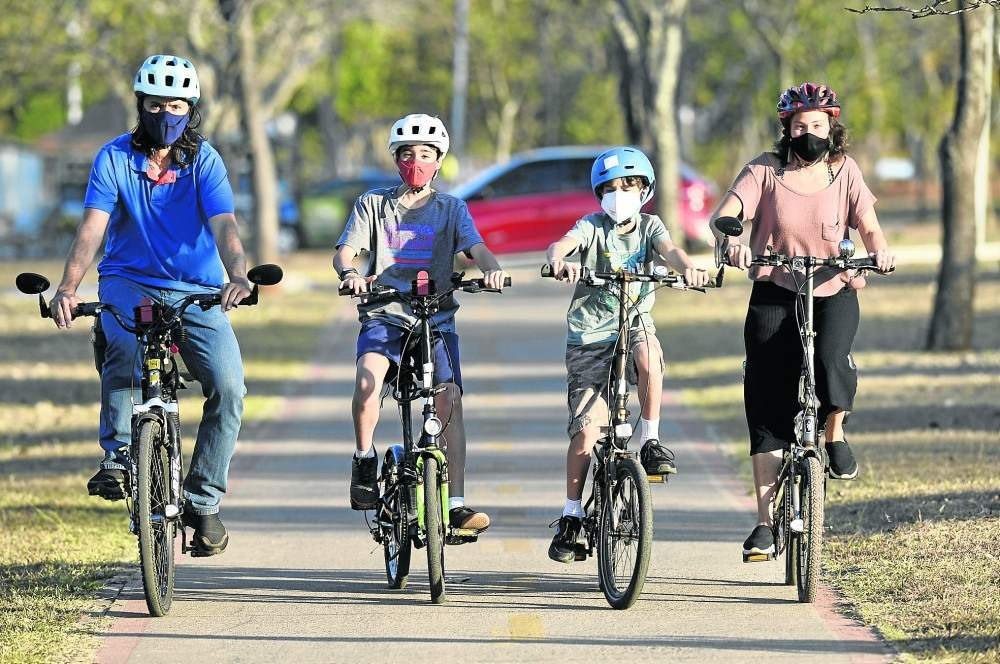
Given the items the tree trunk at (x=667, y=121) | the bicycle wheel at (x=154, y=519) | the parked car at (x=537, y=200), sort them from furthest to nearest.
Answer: the parked car at (x=537, y=200) → the tree trunk at (x=667, y=121) → the bicycle wheel at (x=154, y=519)

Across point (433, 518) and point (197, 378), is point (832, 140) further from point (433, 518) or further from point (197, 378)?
point (197, 378)

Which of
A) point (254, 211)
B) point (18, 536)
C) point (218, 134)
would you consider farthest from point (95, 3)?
point (18, 536)

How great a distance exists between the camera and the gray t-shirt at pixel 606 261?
7734 millimetres

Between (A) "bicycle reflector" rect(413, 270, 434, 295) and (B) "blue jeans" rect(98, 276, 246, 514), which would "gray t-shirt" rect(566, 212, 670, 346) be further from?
(B) "blue jeans" rect(98, 276, 246, 514)

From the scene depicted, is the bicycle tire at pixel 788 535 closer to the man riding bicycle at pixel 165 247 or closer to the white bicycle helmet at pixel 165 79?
the man riding bicycle at pixel 165 247

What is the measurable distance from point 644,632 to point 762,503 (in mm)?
1121

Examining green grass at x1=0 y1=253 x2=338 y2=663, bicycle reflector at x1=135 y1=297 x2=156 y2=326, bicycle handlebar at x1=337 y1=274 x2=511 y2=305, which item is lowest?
green grass at x1=0 y1=253 x2=338 y2=663

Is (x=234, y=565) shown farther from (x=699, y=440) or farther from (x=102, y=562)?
(x=699, y=440)

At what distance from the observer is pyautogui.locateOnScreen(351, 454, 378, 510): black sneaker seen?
784cm

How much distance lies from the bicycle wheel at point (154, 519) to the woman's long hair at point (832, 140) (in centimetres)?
270

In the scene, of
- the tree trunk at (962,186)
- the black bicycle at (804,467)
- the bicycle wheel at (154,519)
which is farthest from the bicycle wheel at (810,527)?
the tree trunk at (962,186)

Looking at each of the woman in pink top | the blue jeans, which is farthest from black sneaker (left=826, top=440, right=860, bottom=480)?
the blue jeans

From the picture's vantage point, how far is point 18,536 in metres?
9.42

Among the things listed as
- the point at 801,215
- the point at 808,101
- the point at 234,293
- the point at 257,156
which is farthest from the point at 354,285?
the point at 257,156
